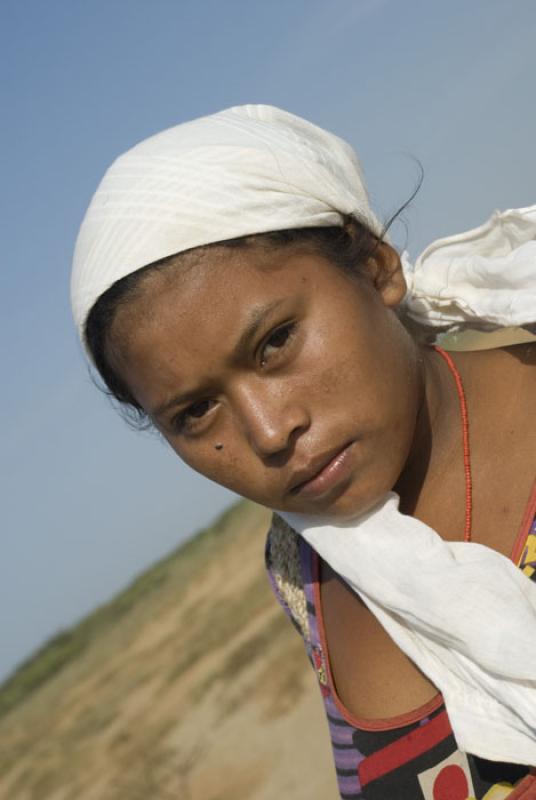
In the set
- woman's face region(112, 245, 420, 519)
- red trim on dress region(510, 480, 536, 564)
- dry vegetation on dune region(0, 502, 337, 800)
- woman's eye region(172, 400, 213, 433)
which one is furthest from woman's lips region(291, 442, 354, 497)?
dry vegetation on dune region(0, 502, 337, 800)

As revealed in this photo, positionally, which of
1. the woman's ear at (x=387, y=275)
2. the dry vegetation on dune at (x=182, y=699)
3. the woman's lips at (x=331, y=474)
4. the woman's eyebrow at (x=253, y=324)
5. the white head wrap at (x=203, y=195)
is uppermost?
the white head wrap at (x=203, y=195)

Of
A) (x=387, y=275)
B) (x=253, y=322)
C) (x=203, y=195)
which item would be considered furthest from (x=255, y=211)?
(x=387, y=275)

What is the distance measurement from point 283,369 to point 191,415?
9.7 inches

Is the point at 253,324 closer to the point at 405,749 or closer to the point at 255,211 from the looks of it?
the point at 255,211

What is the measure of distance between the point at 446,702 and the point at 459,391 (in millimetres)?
657

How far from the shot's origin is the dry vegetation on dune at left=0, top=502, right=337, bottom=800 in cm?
584

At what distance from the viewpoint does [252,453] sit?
1.89 metres

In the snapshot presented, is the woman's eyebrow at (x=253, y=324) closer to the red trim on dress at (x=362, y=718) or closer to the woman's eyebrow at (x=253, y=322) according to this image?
the woman's eyebrow at (x=253, y=322)

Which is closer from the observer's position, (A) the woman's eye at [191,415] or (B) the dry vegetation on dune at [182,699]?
(A) the woman's eye at [191,415]

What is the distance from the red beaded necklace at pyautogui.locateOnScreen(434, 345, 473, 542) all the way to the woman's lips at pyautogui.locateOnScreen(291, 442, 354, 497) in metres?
0.30

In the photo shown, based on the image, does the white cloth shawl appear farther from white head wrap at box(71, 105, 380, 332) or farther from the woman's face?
white head wrap at box(71, 105, 380, 332)

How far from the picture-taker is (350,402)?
183cm

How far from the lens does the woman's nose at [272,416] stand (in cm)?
180

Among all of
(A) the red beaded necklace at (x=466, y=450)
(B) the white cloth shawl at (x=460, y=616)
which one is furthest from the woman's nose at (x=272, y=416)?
(A) the red beaded necklace at (x=466, y=450)
